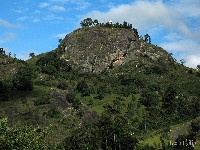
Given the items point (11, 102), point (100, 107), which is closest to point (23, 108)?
point (11, 102)

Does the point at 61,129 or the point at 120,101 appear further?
the point at 120,101

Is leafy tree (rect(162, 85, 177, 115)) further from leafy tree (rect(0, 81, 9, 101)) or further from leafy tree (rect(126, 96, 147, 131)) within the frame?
leafy tree (rect(0, 81, 9, 101))

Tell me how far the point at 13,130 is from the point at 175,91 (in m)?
162

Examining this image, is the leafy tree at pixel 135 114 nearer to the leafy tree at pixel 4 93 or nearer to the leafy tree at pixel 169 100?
the leafy tree at pixel 169 100

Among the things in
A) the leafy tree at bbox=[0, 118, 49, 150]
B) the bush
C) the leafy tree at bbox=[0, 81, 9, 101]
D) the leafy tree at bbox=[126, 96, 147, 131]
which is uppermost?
the leafy tree at bbox=[0, 81, 9, 101]

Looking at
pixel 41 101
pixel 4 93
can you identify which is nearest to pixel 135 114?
pixel 41 101

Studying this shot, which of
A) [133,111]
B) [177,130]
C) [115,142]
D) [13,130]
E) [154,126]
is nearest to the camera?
[13,130]

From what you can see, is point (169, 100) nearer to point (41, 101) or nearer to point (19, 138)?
point (41, 101)

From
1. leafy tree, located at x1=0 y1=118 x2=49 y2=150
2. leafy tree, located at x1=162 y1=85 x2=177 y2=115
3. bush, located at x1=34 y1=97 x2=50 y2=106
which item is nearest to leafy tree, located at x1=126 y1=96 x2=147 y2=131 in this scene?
leafy tree, located at x1=162 y1=85 x2=177 y2=115

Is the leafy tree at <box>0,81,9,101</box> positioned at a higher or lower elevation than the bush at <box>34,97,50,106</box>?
higher

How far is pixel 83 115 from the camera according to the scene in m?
175

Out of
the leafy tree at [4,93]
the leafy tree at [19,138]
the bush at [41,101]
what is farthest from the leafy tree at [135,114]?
the leafy tree at [19,138]

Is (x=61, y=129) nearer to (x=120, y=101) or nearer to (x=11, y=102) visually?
(x=11, y=102)

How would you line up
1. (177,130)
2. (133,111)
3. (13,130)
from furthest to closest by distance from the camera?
(133,111) → (177,130) → (13,130)
